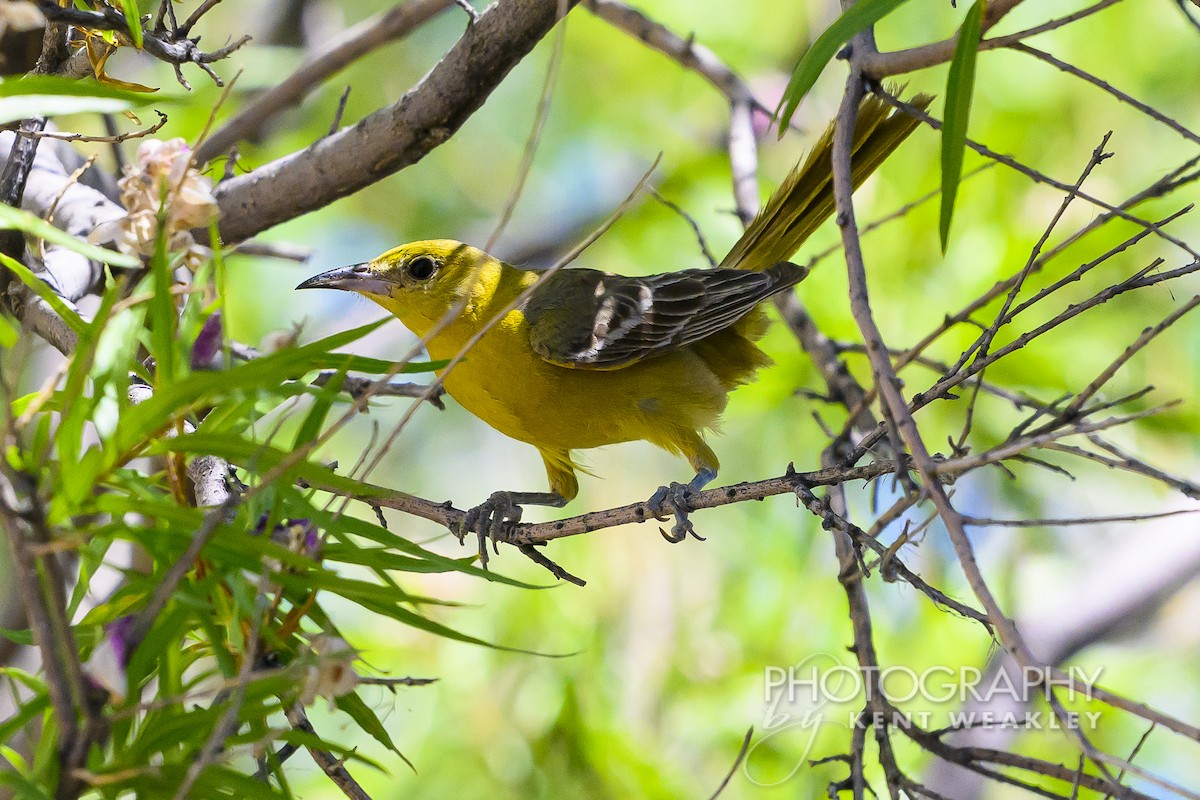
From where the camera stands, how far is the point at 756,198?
4.37 metres

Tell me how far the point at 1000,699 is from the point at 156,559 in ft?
15.8

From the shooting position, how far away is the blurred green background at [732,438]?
458 centimetres

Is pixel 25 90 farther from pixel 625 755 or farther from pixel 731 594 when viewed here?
pixel 731 594

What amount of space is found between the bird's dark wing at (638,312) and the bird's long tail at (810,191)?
0.71 ft

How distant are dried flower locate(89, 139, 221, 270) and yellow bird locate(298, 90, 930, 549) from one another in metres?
1.79

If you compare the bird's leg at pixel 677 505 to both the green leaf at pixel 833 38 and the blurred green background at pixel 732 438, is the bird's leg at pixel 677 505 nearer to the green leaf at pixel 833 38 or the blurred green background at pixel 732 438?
the blurred green background at pixel 732 438

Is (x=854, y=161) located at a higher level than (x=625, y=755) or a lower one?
higher

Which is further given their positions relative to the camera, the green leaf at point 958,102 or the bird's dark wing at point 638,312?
the bird's dark wing at point 638,312

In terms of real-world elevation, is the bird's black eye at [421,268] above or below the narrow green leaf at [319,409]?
above

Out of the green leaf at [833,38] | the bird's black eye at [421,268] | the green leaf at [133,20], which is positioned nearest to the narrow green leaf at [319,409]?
the green leaf at [133,20]

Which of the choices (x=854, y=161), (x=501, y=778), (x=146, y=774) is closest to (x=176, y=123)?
(x=854, y=161)

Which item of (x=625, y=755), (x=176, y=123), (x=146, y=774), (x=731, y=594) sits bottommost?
(x=146, y=774)

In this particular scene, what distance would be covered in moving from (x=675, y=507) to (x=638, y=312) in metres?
1.31

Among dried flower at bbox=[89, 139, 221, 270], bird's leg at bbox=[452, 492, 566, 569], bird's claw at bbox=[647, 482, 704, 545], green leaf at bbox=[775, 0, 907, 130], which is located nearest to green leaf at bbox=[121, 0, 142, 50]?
dried flower at bbox=[89, 139, 221, 270]
